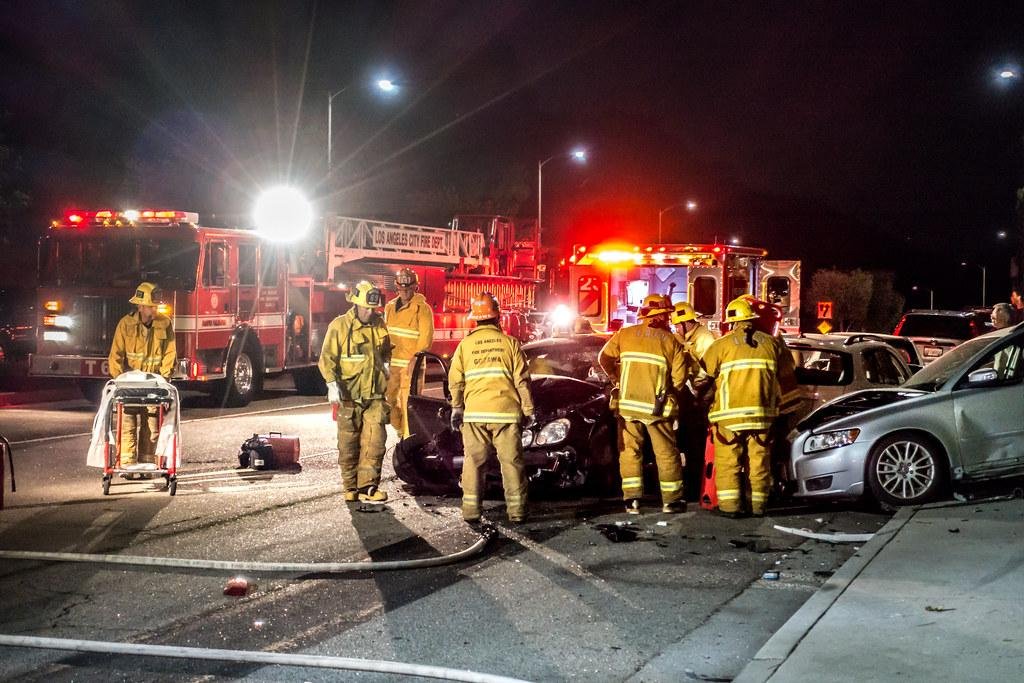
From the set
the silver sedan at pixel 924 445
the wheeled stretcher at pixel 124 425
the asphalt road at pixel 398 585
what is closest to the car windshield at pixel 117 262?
the asphalt road at pixel 398 585

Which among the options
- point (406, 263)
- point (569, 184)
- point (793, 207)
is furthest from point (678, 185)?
point (406, 263)

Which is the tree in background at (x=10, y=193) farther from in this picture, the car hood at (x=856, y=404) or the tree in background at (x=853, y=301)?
the tree in background at (x=853, y=301)

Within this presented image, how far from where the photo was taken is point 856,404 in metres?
9.87

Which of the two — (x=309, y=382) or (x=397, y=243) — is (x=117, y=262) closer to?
(x=309, y=382)

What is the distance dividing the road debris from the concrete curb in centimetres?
39

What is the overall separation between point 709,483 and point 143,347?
16.3 feet

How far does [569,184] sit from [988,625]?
87973 mm

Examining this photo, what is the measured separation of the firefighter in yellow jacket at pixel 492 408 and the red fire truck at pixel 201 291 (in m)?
9.40

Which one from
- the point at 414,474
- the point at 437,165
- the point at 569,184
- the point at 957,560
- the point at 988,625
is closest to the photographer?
the point at 988,625

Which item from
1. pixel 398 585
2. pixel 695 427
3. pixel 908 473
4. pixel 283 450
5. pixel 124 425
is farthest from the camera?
pixel 283 450

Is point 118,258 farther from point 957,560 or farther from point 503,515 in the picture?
point 957,560

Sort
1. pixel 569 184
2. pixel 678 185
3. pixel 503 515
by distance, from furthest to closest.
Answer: pixel 678 185
pixel 569 184
pixel 503 515

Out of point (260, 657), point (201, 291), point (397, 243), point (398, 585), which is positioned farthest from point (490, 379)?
point (397, 243)

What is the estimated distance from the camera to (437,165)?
191ft
